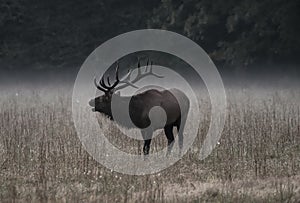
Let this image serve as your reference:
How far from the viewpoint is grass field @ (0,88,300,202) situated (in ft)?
24.6

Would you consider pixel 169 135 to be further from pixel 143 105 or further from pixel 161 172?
pixel 161 172

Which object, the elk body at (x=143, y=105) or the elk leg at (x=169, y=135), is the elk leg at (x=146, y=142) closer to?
the elk body at (x=143, y=105)

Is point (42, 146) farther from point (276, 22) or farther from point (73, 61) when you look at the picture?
point (73, 61)

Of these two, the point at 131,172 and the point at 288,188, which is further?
the point at 131,172

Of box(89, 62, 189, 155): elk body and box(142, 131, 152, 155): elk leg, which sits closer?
box(142, 131, 152, 155): elk leg

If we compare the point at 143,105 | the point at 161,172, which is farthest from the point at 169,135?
the point at 161,172

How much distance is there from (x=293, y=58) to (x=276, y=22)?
2.14 m

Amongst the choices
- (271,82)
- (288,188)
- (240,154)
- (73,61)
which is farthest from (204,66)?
(288,188)

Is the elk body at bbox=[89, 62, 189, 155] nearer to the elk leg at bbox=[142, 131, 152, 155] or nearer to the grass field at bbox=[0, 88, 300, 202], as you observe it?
the elk leg at bbox=[142, 131, 152, 155]

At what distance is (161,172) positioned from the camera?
29.4 ft

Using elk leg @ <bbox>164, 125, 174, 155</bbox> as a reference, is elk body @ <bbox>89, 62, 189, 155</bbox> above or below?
above

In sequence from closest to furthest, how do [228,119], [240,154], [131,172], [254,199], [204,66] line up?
1. [254,199]
2. [131,172]
3. [240,154]
4. [228,119]
5. [204,66]

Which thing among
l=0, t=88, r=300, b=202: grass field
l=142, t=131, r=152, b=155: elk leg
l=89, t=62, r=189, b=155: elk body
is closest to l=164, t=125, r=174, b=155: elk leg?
l=89, t=62, r=189, b=155: elk body

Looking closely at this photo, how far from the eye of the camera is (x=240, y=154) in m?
9.70
